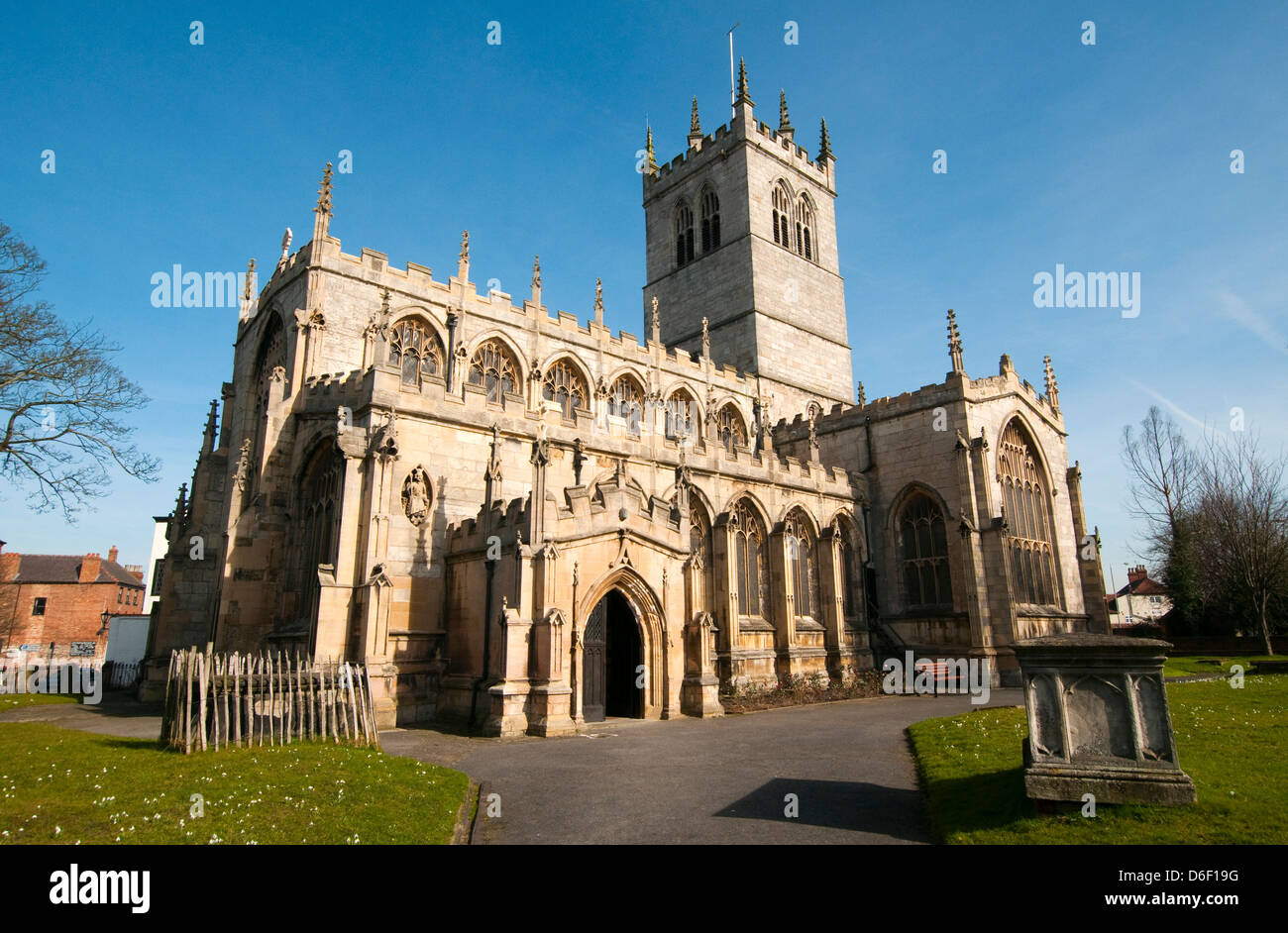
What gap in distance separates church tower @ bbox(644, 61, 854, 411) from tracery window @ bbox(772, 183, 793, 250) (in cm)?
7

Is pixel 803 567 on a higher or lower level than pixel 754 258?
lower

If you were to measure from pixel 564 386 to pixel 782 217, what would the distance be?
781 inches

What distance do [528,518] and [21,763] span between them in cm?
892

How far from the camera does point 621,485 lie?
59.3ft

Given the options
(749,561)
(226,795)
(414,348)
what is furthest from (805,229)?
(226,795)

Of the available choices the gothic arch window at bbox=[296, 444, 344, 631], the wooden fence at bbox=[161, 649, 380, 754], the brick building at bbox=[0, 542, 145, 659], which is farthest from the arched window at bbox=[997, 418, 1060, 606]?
the brick building at bbox=[0, 542, 145, 659]

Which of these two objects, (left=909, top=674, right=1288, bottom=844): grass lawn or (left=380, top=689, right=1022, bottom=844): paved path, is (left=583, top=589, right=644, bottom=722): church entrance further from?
(left=909, top=674, right=1288, bottom=844): grass lawn

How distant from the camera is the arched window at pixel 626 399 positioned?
31.0 metres

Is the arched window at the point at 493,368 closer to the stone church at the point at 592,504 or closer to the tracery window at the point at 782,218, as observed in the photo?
the stone church at the point at 592,504

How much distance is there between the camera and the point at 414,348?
2562cm

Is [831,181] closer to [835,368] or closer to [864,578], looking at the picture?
[835,368]

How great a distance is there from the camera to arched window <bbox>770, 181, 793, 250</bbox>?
4172cm

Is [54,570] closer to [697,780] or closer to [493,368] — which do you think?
[493,368]
